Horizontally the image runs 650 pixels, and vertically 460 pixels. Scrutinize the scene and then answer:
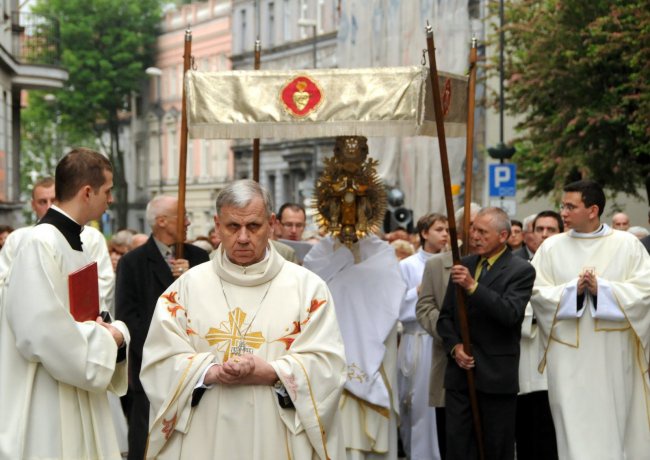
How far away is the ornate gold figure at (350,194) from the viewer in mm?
9852

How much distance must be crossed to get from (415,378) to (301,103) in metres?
3.04

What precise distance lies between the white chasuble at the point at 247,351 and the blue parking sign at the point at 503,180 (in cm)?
1684

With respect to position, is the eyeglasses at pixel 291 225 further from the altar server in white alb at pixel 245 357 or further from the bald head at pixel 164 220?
the altar server in white alb at pixel 245 357

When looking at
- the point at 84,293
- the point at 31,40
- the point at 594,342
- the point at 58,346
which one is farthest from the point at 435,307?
the point at 31,40

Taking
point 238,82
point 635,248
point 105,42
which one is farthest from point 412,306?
point 105,42

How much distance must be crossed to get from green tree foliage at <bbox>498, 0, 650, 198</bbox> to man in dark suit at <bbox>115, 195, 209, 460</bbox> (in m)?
12.5

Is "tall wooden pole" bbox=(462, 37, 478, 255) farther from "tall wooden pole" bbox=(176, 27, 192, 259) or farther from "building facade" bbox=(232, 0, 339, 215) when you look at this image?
"building facade" bbox=(232, 0, 339, 215)

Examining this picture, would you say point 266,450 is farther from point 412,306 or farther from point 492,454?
point 412,306

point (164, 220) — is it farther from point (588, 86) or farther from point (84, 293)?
point (588, 86)

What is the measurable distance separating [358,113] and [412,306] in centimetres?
256

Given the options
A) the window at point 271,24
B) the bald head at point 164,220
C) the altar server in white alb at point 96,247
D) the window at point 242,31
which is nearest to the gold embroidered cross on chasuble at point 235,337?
the altar server in white alb at point 96,247

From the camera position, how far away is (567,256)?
9.59 metres

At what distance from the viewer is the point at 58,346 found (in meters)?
5.76

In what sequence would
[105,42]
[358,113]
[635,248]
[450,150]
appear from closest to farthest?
[358,113] < [635,248] < [450,150] < [105,42]
